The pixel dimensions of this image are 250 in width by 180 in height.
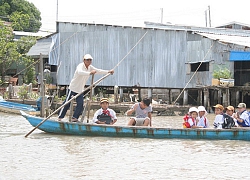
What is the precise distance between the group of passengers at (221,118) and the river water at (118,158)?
0.45 meters

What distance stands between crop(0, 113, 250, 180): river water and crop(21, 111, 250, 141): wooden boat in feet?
0.47

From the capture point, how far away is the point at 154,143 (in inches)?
435

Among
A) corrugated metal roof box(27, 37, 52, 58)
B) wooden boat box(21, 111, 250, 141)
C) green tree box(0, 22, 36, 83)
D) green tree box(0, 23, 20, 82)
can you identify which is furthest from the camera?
green tree box(0, 22, 36, 83)

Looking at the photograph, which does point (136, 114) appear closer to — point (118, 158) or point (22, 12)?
point (118, 158)

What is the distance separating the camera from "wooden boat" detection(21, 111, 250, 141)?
11.3 metres

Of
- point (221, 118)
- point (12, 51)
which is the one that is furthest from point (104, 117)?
point (12, 51)

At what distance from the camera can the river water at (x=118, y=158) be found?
7.83 meters

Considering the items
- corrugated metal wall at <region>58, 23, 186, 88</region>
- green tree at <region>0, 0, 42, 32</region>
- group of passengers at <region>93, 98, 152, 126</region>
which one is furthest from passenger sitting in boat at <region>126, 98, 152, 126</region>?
green tree at <region>0, 0, 42, 32</region>

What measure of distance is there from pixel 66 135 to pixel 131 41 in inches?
497

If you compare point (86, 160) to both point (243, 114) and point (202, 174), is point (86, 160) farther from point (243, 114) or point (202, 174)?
point (243, 114)

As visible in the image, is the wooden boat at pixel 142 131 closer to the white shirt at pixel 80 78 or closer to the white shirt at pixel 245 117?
the white shirt at pixel 245 117

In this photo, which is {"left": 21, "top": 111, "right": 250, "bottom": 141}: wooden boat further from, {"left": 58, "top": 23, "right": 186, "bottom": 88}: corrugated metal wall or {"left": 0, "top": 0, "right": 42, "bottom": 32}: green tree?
{"left": 0, "top": 0, "right": 42, "bottom": 32}: green tree

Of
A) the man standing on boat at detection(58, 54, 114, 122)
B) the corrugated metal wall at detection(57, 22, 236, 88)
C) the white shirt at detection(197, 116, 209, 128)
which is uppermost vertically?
the corrugated metal wall at detection(57, 22, 236, 88)

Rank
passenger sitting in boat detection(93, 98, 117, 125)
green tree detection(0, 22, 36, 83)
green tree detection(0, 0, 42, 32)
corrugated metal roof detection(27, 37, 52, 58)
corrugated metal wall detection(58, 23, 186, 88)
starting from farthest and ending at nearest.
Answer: green tree detection(0, 0, 42, 32) < green tree detection(0, 22, 36, 83) < corrugated metal roof detection(27, 37, 52, 58) < corrugated metal wall detection(58, 23, 186, 88) < passenger sitting in boat detection(93, 98, 117, 125)
